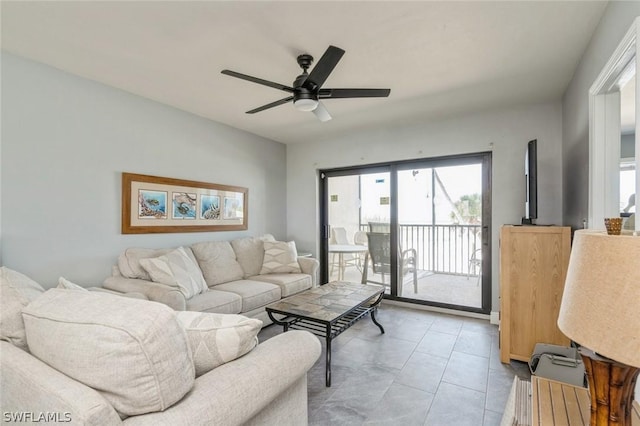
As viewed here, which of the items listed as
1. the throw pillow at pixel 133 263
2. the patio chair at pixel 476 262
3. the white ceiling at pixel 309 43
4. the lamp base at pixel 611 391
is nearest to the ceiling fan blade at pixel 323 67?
the white ceiling at pixel 309 43

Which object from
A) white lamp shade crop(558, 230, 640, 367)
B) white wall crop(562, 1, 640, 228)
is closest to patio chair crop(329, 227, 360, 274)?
white wall crop(562, 1, 640, 228)

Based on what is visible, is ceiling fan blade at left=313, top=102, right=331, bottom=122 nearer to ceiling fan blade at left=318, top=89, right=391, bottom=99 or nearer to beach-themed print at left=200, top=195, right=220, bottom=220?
ceiling fan blade at left=318, top=89, right=391, bottom=99

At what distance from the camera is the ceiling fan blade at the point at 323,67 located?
1869 mm

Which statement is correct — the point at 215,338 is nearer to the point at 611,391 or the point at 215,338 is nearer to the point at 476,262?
the point at 611,391

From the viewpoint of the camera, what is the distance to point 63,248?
8.41 feet

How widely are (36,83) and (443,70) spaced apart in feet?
11.0

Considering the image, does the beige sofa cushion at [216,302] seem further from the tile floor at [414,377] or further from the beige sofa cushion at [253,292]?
the tile floor at [414,377]

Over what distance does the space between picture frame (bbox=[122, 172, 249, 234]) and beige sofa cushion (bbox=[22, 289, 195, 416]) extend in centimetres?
231

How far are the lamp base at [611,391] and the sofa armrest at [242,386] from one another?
96 centimetres

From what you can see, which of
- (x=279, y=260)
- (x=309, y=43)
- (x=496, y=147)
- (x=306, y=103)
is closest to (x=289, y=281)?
(x=279, y=260)

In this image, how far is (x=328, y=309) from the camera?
247 centimetres

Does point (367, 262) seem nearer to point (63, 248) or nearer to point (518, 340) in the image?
point (518, 340)

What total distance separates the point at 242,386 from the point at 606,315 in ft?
3.42

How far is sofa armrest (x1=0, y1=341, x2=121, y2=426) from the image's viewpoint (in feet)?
2.50
